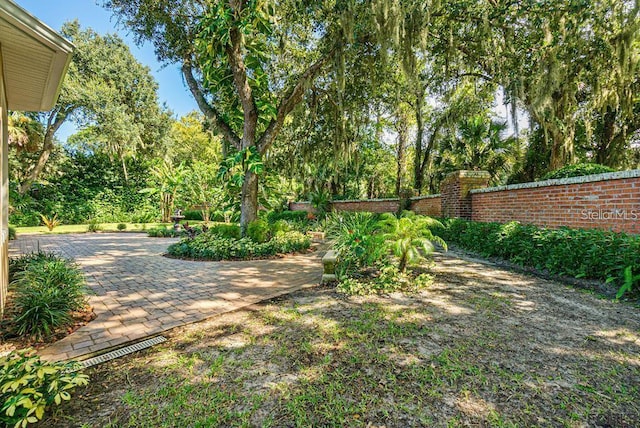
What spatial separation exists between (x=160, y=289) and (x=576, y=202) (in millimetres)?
6846

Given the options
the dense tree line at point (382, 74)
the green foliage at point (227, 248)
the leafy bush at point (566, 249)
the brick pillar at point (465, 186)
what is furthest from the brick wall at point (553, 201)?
the green foliage at point (227, 248)

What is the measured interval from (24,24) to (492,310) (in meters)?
5.33

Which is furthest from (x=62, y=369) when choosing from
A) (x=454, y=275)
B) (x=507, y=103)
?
(x=507, y=103)

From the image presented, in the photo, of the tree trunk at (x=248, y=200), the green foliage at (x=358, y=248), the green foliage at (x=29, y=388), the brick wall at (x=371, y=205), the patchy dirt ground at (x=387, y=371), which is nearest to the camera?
the green foliage at (x=29, y=388)

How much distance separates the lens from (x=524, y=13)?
5.15 m

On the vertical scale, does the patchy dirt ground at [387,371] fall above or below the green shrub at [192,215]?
below

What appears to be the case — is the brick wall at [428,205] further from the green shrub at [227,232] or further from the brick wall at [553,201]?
the green shrub at [227,232]

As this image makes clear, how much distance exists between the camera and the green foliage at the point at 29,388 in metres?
1.43

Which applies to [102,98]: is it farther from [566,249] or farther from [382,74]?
[566,249]

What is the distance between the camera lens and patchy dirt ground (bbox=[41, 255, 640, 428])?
1614mm

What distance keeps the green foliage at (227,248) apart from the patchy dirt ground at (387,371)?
3572 mm

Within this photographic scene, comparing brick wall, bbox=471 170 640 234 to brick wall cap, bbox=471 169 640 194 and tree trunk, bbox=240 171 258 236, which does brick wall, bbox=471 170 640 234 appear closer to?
brick wall cap, bbox=471 169 640 194

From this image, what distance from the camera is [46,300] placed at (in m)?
2.77

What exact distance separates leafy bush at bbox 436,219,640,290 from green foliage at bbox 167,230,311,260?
13.5ft
